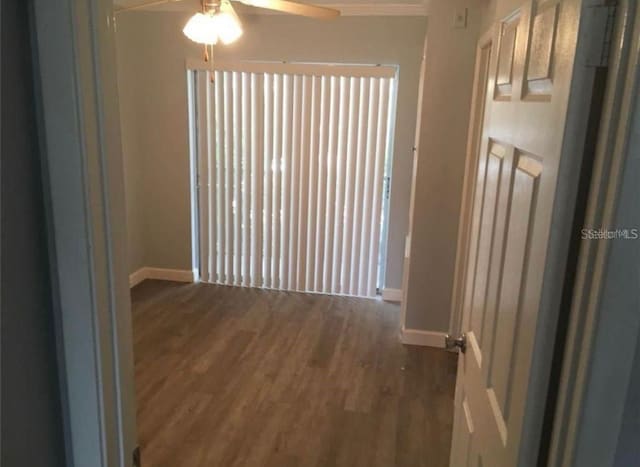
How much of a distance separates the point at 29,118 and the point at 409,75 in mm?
3584

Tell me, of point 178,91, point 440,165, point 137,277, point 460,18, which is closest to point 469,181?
point 440,165

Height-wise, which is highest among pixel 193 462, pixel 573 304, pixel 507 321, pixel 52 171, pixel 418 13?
pixel 418 13

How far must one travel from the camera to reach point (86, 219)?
3.03 feet

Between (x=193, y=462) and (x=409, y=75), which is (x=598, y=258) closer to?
(x=193, y=462)

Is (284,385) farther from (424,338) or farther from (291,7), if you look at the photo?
(291,7)

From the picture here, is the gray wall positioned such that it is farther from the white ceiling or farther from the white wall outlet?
the white ceiling

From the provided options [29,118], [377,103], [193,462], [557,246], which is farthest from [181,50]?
[557,246]

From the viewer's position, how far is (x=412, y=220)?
3.56 meters

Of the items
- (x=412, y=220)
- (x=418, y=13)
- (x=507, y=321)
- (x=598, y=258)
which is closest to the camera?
(x=598, y=258)

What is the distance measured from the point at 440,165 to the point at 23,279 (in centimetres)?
290

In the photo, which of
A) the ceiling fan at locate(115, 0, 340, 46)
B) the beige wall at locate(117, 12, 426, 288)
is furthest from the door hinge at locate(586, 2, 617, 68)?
the beige wall at locate(117, 12, 426, 288)

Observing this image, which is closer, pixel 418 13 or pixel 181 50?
pixel 418 13

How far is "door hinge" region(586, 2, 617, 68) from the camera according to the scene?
2.49 feet

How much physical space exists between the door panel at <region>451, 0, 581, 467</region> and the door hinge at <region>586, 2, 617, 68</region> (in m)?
0.03
